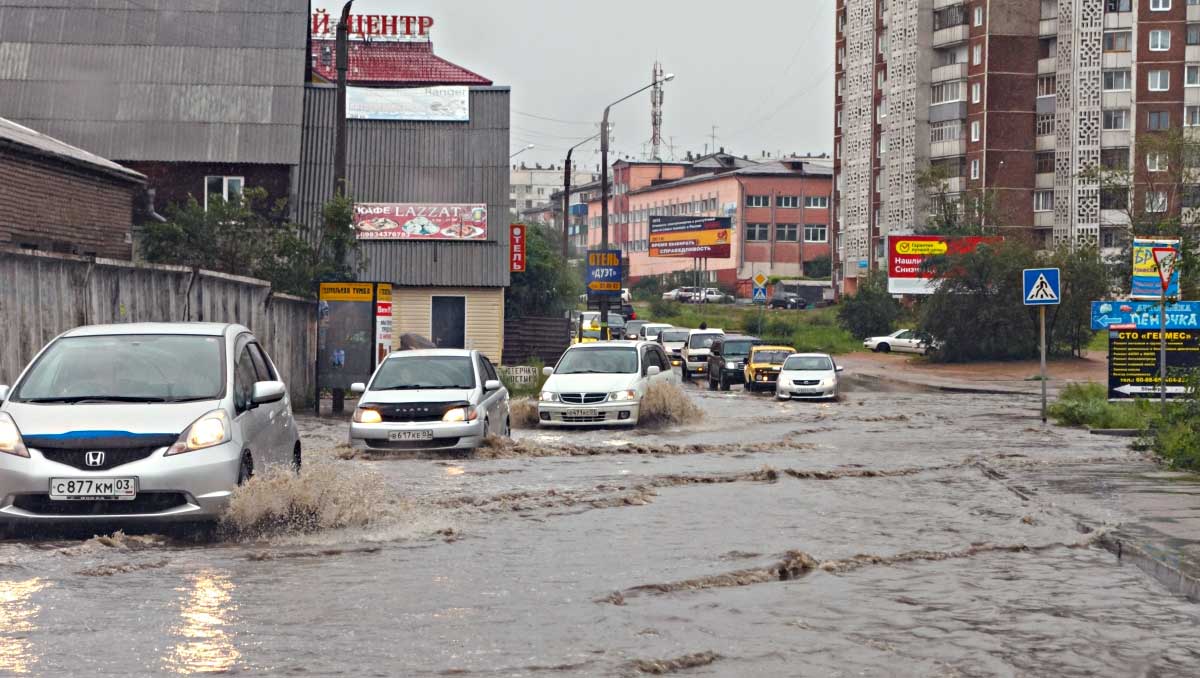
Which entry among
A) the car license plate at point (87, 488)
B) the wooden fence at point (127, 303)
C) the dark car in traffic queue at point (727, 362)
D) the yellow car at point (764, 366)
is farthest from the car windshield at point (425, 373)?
the dark car in traffic queue at point (727, 362)

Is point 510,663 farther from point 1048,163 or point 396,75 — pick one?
point 1048,163

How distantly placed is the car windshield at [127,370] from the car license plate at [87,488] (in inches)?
36.2

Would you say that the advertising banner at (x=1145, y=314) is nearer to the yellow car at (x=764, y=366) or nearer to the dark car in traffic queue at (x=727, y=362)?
the yellow car at (x=764, y=366)

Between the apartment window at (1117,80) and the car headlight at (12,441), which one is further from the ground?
the apartment window at (1117,80)

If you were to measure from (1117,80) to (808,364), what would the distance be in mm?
57154

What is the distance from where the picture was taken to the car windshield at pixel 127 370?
11586 mm

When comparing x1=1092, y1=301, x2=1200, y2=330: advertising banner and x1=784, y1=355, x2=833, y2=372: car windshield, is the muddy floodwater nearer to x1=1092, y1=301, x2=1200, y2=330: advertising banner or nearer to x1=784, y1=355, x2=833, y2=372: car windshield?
x1=1092, y1=301, x2=1200, y2=330: advertising banner

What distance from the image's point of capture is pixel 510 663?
281 inches

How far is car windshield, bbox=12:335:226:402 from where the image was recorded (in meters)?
11.6

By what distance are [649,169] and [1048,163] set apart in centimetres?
6747

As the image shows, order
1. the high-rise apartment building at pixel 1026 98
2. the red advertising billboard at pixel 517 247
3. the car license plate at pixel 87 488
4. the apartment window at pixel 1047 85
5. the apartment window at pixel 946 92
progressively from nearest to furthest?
the car license plate at pixel 87 488
the red advertising billboard at pixel 517 247
the high-rise apartment building at pixel 1026 98
the apartment window at pixel 1047 85
the apartment window at pixel 946 92

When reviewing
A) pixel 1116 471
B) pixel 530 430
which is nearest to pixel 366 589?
pixel 1116 471

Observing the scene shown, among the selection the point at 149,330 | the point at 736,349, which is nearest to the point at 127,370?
the point at 149,330

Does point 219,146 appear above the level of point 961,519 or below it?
above
